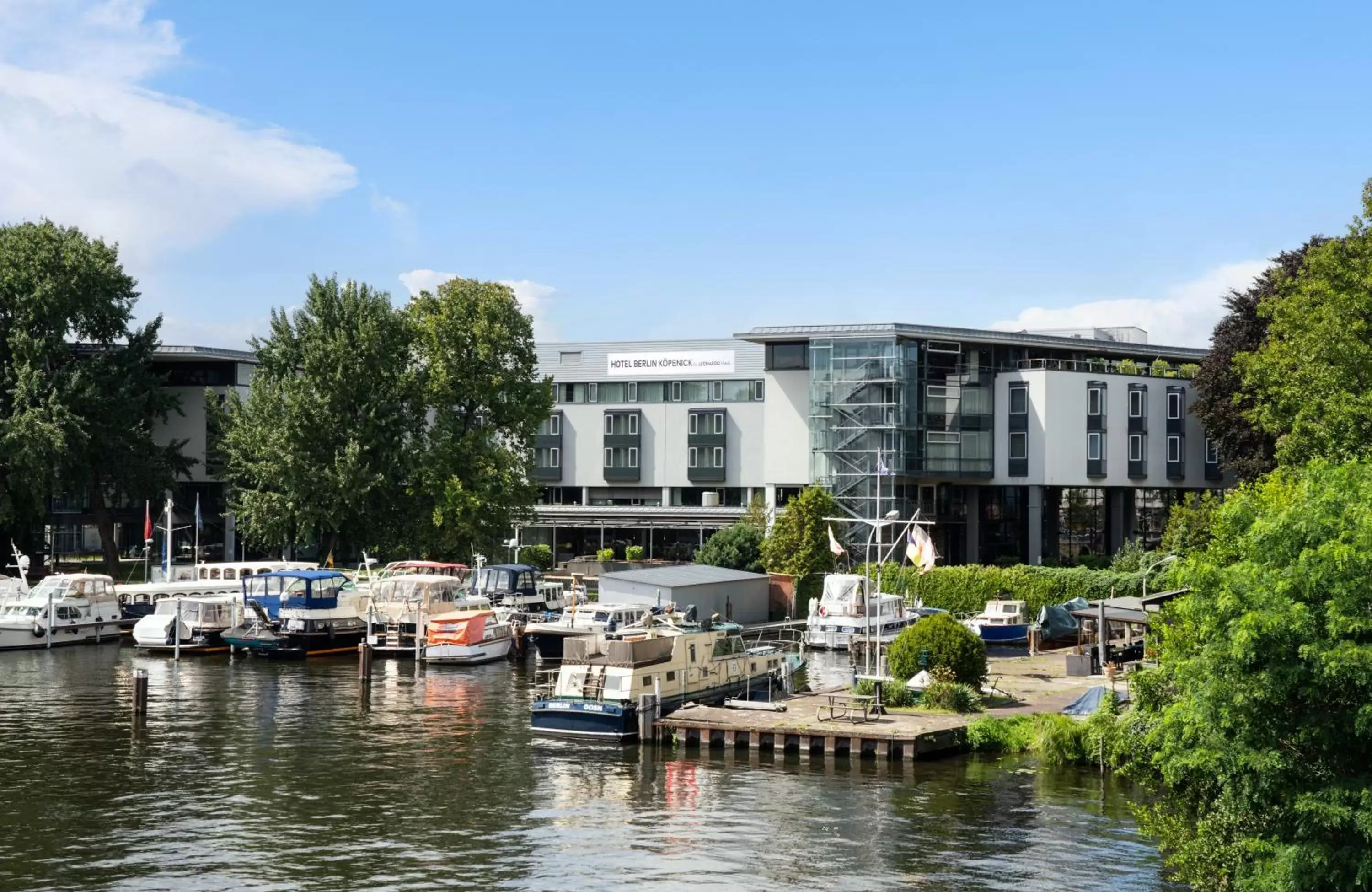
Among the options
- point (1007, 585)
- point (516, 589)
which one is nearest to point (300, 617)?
point (516, 589)

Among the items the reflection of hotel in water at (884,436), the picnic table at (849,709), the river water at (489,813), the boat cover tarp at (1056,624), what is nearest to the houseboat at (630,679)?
the river water at (489,813)

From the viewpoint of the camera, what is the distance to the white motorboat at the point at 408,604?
76125 mm

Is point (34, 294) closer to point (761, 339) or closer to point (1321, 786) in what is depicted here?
point (761, 339)

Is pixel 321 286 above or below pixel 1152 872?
above

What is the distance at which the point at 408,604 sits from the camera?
78875 mm

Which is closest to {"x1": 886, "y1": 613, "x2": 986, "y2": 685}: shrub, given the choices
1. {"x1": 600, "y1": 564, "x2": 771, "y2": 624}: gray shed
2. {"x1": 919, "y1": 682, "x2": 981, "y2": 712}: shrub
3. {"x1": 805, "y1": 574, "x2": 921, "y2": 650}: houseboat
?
{"x1": 919, "y1": 682, "x2": 981, "y2": 712}: shrub

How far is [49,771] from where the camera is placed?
143 ft

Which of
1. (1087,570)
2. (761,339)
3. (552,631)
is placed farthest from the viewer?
Answer: (761,339)

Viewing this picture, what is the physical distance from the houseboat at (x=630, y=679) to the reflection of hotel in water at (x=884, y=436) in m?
43.5

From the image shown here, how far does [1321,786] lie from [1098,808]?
586 inches

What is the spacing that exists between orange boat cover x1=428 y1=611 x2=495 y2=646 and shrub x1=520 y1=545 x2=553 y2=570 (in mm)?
36007

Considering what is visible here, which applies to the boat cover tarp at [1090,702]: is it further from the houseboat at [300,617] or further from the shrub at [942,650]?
the houseboat at [300,617]

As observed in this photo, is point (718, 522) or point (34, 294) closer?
point (34, 294)

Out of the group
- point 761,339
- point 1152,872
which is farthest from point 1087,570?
point 1152,872
